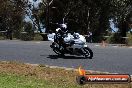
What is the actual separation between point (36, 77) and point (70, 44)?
782 cm

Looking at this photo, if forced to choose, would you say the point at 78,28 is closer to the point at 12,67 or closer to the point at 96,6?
the point at 96,6

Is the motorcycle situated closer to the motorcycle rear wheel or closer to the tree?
the motorcycle rear wheel

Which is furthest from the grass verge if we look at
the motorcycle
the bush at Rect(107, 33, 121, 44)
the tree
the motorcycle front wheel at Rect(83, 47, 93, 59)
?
the tree

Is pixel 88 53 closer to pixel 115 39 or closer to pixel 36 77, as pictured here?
pixel 36 77

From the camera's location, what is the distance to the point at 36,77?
12.4 m

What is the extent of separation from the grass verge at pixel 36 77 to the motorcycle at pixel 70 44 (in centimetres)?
523

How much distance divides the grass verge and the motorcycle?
5.23 m

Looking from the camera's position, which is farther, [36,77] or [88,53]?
[88,53]

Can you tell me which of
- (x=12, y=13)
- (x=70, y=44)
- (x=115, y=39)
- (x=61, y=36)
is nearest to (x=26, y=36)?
(x=12, y=13)

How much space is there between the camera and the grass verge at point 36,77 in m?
11.0

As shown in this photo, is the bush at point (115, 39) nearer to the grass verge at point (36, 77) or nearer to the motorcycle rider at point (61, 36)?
the motorcycle rider at point (61, 36)

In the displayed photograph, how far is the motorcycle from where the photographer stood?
1981 centimetres

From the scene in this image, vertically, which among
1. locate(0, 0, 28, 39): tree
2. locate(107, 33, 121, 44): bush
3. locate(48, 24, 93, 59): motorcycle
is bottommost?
locate(107, 33, 121, 44): bush

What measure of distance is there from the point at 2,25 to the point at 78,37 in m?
28.8
